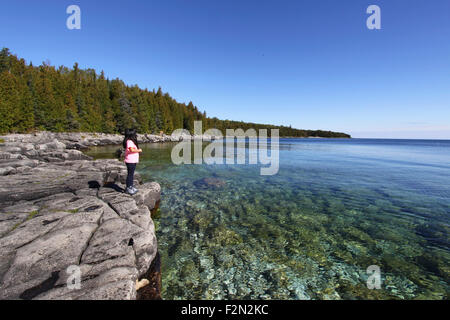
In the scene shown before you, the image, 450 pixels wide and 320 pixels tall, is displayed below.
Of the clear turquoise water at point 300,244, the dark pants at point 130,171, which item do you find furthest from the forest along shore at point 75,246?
the clear turquoise water at point 300,244

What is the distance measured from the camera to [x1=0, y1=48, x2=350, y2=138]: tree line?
46.1 meters

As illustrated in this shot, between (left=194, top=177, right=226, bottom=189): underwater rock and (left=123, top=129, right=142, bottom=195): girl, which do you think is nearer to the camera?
(left=123, top=129, right=142, bottom=195): girl

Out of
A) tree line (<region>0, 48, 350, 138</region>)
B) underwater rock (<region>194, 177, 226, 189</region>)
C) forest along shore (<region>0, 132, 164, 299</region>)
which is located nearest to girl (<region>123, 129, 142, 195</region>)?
forest along shore (<region>0, 132, 164, 299</region>)

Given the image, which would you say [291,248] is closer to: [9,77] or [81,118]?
[9,77]

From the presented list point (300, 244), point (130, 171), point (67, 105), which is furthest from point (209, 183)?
point (67, 105)

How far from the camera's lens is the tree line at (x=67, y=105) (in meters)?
46.1

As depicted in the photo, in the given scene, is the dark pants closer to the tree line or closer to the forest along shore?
the forest along shore

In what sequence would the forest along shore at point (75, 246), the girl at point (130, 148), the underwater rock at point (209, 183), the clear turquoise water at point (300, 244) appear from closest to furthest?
the forest along shore at point (75, 246) < the clear turquoise water at point (300, 244) < the girl at point (130, 148) < the underwater rock at point (209, 183)

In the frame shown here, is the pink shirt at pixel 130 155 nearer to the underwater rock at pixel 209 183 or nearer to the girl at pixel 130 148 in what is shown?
the girl at pixel 130 148

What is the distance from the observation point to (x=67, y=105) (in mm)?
62188

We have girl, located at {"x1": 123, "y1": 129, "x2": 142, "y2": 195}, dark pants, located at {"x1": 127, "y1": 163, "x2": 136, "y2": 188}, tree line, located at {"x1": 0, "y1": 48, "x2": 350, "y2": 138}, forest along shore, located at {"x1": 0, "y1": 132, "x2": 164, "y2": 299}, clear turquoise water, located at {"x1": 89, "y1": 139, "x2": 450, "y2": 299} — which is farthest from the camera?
tree line, located at {"x1": 0, "y1": 48, "x2": 350, "y2": 138}

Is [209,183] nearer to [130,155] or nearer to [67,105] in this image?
[130,155]
